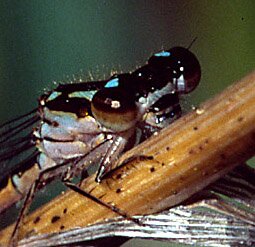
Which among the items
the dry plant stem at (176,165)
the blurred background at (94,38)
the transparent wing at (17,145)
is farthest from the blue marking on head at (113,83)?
the blurred background at (94,38)

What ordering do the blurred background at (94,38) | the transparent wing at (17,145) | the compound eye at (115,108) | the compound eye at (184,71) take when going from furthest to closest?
the blurred background at (94,38) < the transparent wing at (17,145) < the compound eye at (184,71) < the compound eye at (115,108)

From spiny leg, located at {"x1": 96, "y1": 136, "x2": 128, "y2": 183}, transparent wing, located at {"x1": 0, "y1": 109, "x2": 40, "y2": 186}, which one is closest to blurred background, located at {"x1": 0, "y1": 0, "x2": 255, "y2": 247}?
transparent wing, located at {"x1": 0, "y1": 109, "x2": 40, "y2": 186}

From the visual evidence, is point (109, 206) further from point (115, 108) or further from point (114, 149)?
point (114, 149)

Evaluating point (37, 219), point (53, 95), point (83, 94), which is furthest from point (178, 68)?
point (37, 219)

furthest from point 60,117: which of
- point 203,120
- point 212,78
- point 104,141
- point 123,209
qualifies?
point 212,78

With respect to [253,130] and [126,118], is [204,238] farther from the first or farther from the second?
[126,118]

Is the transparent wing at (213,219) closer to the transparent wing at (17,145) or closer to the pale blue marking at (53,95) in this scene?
the pale blue marking at (53,95)
